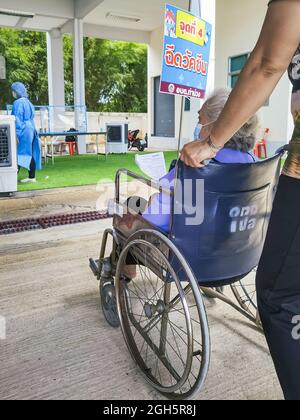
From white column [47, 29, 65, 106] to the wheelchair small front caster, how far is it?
36.3 feet

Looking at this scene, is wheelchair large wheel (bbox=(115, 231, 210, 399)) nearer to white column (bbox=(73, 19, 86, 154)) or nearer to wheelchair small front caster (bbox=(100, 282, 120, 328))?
wheelchair small front caster (bbox=(100, 282, 120, 328))

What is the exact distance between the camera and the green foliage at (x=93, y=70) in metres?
20.6

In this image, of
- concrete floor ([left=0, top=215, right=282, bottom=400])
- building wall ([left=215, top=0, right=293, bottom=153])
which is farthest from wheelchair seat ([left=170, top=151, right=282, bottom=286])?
building wall ([left=215, top=0, right=293, bottom=153])

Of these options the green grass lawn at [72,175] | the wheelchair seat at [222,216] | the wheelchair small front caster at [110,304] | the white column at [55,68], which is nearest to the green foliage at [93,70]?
the white column at [55,68]

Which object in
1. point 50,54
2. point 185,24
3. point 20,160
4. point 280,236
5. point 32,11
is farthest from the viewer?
point 50,54

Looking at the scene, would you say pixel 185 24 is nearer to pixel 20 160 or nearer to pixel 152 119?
pixel 20 160

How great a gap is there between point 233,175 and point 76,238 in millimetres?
2166

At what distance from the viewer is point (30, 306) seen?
2.06 meters

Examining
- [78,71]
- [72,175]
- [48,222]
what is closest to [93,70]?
[78,71]

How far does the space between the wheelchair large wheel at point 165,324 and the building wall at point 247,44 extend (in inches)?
282

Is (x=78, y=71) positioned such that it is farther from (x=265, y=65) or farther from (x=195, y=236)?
(x=265, y=65)

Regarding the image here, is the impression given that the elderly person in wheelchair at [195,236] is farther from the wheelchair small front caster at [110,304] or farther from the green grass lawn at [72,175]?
the green grass lawn at [72,175]

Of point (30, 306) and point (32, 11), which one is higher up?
point (32, 11)

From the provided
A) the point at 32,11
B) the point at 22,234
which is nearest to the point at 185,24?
the point at 22,234
